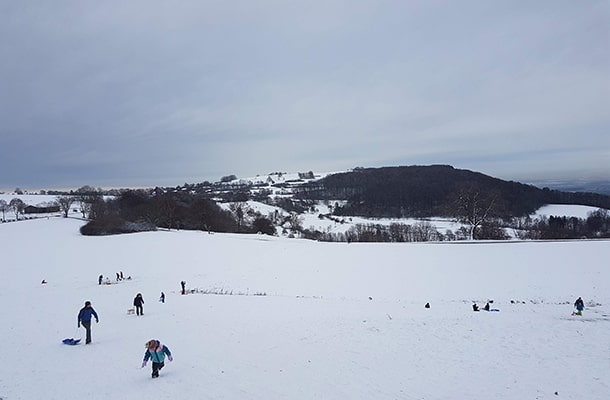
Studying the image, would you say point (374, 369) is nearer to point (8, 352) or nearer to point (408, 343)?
point (408, 343)

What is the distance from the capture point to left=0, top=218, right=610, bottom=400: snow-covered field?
33.6 feet

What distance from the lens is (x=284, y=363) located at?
39.0ft

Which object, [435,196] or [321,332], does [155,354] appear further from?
[435,196]

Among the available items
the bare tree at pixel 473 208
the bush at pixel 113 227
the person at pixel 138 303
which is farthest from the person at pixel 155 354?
the bush at pixel 113 227

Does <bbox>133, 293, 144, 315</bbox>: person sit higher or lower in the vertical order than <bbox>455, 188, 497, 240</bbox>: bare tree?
lower

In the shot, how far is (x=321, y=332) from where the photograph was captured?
1512 centimetres

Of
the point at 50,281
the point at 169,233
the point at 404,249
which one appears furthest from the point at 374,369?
the point at 169,233

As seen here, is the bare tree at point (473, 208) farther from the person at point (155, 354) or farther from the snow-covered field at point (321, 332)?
the person at point (155, 354)

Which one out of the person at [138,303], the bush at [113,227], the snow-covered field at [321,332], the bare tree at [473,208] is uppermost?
the bare tree at [473,208]

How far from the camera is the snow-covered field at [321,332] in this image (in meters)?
10.2

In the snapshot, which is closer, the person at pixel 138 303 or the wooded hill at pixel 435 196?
the person at pixel 138 303

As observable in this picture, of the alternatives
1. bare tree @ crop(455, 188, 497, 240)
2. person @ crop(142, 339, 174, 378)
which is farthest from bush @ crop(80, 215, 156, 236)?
person @ crop(142, 339, 174, 378)

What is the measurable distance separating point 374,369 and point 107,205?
105 metres

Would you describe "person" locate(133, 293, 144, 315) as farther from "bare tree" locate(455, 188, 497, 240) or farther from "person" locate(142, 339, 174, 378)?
"bare tree" locate(455, 188, 497, 240)
